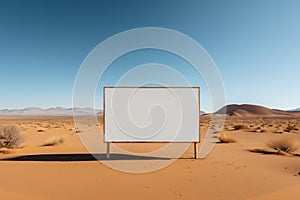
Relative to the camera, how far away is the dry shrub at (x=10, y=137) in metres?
13.1

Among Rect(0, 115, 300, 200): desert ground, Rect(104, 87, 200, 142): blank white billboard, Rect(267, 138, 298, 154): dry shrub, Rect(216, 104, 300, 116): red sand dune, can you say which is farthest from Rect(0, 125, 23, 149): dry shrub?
Rect(216, 104, 300, 116): red sand dune

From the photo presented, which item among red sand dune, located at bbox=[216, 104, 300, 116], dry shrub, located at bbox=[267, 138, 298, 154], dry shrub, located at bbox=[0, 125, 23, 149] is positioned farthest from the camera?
red sand dune, located at bbox=[216, 104, 300, 116]

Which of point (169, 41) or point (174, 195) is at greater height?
point (169, 41)

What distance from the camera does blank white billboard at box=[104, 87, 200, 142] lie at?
30.7ft

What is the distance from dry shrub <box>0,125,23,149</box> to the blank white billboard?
725 centimetres

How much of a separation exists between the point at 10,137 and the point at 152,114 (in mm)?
9100

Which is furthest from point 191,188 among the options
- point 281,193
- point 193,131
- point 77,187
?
point 193,131

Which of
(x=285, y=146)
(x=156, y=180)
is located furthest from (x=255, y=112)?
(x=156, y=180)

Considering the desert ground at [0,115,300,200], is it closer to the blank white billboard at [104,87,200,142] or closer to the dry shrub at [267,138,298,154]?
the blank white billboard at [104,87,200,142]

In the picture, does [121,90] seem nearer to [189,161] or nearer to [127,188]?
[189,161]

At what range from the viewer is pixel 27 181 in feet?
20.6

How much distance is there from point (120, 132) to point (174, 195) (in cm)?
451

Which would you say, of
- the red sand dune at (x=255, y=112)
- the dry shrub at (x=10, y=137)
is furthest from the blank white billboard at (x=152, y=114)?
the red sand dune at (x=255, y=112)

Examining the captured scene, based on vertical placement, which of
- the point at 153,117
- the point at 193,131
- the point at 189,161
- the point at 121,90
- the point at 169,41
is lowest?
the point at 189,161
